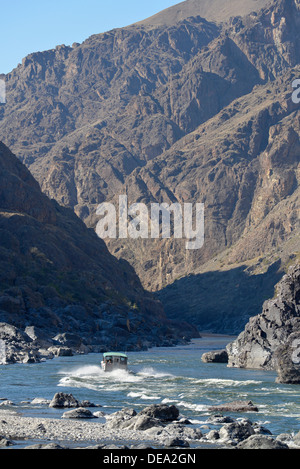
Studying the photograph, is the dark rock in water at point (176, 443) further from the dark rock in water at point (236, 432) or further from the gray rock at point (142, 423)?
the gray rock at point (142, 423)

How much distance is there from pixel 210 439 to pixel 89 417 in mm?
12657

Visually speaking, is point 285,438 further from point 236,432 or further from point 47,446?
point 47,446

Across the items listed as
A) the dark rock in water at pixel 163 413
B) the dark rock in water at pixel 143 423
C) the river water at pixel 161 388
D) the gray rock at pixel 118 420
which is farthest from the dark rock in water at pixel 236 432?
the dark rock in water at pixel 163 413

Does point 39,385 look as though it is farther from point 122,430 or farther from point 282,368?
point 122,430

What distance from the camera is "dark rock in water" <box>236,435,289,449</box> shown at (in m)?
46.2

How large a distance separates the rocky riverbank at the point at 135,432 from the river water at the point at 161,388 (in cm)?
226

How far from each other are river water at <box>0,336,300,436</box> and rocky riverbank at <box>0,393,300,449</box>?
2257 mm

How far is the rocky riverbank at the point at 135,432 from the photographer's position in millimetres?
47594

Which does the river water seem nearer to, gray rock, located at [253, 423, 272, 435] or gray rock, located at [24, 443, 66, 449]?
gray rock, located at [253, 423, 272, 435]

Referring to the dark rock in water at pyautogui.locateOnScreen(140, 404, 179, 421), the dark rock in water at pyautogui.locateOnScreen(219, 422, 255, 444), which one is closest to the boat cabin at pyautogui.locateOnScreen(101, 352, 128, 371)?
the dark rock in water at pyautogui.locateOnScreen(140, 404, 179, 421)
